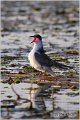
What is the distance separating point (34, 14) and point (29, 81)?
25768 millimetres

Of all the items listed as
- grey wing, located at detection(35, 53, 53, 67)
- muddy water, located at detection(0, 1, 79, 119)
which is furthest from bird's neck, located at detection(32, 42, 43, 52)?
muddy water, located at detection(0, 1, 79, 119)

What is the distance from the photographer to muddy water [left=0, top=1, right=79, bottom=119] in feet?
39.4

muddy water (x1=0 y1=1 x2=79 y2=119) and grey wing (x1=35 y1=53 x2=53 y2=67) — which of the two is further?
grey wing (x1=35 y1=53 x2=53 y2=67)

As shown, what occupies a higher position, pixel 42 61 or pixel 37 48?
pixel 37 48

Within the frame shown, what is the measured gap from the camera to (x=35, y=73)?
16.4 m

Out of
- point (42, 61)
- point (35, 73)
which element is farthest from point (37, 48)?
point (35, 73)

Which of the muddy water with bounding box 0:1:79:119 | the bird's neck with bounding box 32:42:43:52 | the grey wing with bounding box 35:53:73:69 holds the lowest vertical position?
the muddy water with bounding box 0:1:79:119

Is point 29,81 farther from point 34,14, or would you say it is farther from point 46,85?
point 34,14

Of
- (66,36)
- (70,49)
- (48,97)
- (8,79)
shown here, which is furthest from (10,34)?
(48,97)

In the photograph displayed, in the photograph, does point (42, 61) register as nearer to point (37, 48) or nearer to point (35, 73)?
point (37, 48)

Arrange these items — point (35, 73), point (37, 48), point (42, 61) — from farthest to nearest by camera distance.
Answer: point (35, 73) → point (37, 48) → point (42, 61)

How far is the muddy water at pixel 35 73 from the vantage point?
12.0 metres

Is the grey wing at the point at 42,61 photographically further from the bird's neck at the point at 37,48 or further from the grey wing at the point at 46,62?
the bird's neck at the point at 37,48

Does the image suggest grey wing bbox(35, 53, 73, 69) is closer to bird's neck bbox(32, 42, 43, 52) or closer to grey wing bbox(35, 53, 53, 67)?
grey wing bbox(35, 53, 53, 67)
